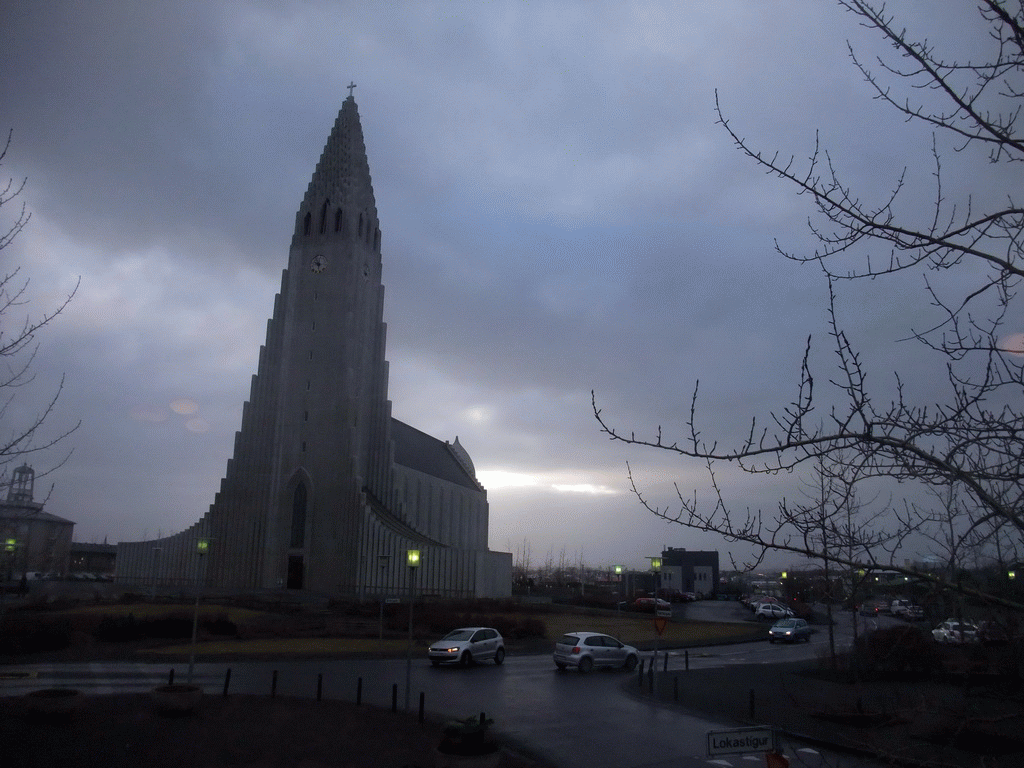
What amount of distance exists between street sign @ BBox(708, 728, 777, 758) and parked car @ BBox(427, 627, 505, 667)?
62.3 feet

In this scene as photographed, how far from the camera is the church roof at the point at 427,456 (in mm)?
73750

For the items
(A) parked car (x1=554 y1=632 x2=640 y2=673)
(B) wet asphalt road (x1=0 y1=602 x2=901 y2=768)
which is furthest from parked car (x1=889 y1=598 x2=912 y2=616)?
(A) parked car (x1=554 y1=632 x2=640 y2=673)

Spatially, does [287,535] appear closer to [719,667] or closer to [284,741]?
[719,667]

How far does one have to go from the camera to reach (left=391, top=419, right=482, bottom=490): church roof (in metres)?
73.8

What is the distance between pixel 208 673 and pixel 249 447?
144 feet

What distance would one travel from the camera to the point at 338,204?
6644 cm

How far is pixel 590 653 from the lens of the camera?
81.6 ft

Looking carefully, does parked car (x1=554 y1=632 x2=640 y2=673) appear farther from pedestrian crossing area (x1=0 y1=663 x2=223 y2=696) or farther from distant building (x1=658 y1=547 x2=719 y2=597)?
distant building (x1=658 y1=547 x2=719 y2=597)

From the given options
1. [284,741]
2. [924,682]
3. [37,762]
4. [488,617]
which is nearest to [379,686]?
[284,741]

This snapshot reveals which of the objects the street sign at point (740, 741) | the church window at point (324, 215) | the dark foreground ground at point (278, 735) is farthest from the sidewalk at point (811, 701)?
the church window at point (324, 215)

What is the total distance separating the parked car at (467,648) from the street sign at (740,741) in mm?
18979

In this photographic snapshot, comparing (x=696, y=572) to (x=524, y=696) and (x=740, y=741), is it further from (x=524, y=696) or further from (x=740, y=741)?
(x=740, y=741)

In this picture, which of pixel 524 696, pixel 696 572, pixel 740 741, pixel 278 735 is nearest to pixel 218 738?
pixel 278 735

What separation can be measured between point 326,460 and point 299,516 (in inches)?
201
